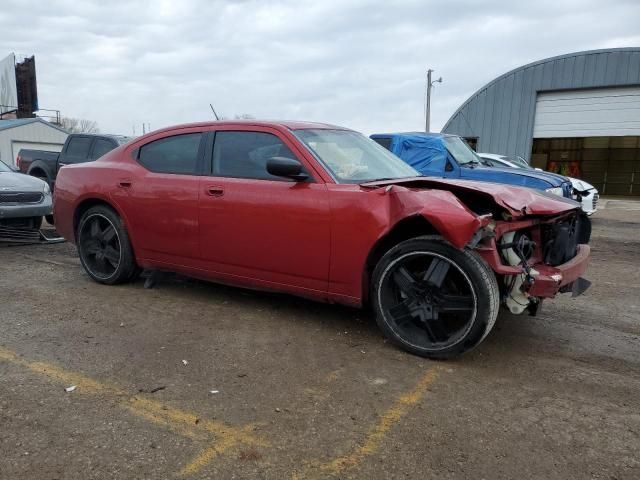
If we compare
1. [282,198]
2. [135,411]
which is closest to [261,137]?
[282,198]

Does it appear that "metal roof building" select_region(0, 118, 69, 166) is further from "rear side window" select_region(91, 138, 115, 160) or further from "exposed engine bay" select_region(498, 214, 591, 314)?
"exposed engine bay" select_region(498, 214, 591, 314)

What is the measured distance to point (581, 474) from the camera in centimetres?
221

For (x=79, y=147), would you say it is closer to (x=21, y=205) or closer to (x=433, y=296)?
(x=21, y=205)

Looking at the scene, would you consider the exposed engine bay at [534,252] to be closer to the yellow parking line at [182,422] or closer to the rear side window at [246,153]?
the rear side window at [246,153]

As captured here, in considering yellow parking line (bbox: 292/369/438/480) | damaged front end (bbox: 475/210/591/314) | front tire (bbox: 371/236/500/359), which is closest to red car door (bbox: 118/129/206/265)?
front tire (bbox: 371/236/500/359)

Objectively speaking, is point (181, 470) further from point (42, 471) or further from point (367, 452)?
point (367, 452)

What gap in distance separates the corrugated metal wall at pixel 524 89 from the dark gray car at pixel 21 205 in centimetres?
2114

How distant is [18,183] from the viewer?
24.1 feet

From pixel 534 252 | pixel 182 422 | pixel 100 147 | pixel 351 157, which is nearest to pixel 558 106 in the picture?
pixel 100 147

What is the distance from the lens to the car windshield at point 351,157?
3.86 m

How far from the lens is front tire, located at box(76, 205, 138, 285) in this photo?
490 cm

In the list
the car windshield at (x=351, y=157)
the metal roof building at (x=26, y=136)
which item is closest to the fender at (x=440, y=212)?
the car windshield at (x=351, y=157)

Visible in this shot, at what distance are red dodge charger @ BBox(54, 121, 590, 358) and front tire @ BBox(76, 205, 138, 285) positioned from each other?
0.9 inches

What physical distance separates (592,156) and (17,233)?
29405mm
